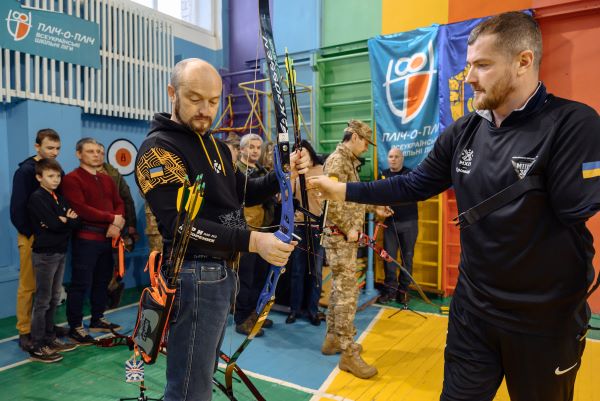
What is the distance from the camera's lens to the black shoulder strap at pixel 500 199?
1.22 meters

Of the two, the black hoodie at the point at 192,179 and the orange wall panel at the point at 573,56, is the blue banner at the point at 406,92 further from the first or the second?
the black hoodie at the point at 192,179

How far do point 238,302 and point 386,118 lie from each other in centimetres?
285

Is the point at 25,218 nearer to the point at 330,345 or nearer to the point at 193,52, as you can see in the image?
the point at 330,345

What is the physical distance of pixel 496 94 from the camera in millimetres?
1310

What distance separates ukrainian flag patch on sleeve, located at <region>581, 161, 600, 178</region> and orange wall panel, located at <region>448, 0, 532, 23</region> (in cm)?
404

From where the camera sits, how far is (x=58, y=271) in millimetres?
3256

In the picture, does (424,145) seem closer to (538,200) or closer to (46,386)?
(538,200)

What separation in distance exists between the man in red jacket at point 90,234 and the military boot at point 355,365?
1876 millimetres

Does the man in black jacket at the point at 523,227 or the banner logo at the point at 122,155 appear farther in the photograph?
the banner logo at the point at 122,155

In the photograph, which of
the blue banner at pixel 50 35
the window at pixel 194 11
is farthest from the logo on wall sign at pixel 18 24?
the window at pixel 194 11

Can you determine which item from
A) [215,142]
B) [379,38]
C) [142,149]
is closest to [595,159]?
[215,142]

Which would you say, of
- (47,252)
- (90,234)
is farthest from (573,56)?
(47,252)

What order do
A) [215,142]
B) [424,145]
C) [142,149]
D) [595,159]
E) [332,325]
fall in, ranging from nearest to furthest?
1. [595,159]
2. [142,149]
3. [215,142]
4. [332,325]
5. [424,145]

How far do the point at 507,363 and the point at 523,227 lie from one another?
43 centimetres
